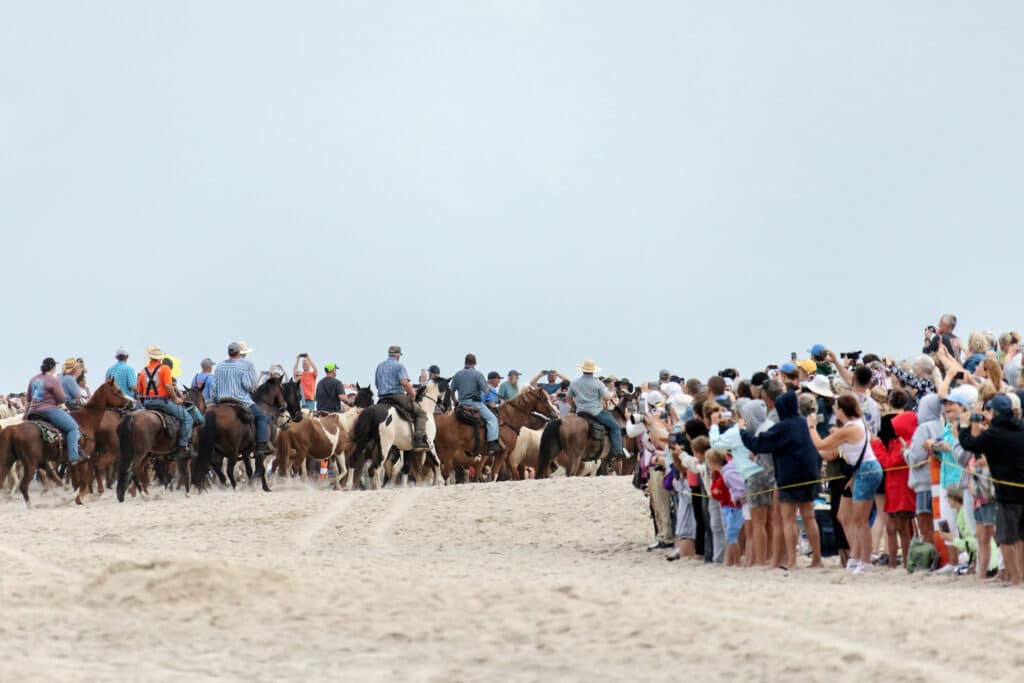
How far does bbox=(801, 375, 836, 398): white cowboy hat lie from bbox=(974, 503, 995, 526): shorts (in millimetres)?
2312

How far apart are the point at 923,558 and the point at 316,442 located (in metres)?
16.4

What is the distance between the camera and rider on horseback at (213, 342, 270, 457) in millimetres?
25969

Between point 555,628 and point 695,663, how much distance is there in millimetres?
1361

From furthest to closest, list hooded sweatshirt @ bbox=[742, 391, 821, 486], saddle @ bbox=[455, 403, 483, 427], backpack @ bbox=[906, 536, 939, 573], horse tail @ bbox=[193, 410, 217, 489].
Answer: saddle @ bbox=[455, 403, 483, 427] < horse tail @ bbox=[193, 410, 217, 489] < hooded sweatshirt @ bbox=[742, 391, 821, 486] < backpack @ bbox=[906, 536, 939, 573]

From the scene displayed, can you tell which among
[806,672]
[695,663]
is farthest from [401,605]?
[806,672]

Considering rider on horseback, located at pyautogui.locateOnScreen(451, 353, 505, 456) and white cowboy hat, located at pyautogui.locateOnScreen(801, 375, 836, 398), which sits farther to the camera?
A: rider on horseback, located at pyautogui.locateOnScreen(451, 353, 505, 456)

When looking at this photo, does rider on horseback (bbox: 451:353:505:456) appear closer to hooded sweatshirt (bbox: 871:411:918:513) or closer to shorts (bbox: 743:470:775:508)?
shorts (bbox: 743:470:775:508)

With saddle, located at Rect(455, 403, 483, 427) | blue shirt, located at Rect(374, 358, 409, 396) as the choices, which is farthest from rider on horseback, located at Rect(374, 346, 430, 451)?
saddle, located at Rect(455, 403, 483, 427)

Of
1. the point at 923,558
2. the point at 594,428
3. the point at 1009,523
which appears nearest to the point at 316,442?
the point at 594,428

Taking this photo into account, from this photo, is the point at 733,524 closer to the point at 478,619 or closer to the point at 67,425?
the point at 478,619

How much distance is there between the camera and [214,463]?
26312 mm

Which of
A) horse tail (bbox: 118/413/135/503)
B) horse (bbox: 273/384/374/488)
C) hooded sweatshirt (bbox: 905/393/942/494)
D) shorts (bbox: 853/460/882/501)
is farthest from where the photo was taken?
horse (bbox: 273/384/374/488)

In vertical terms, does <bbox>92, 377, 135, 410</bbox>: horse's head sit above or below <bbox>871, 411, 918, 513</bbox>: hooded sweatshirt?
above

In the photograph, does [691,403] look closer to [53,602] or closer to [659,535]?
[659,535]
